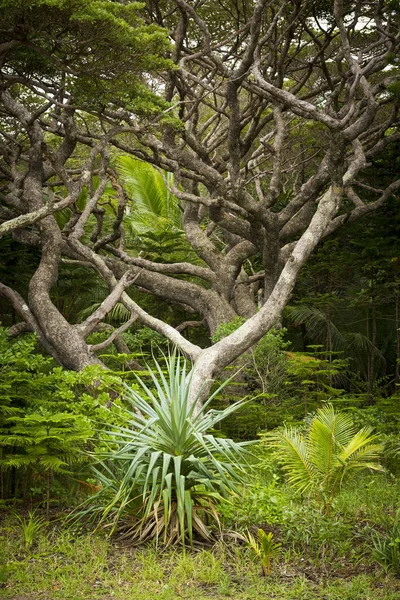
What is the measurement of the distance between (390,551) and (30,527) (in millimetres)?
2554

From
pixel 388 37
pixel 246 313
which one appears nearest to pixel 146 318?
pixel 246 313

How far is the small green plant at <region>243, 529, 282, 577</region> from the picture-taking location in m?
4.64

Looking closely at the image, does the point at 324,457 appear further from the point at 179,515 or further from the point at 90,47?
the point at 90,47

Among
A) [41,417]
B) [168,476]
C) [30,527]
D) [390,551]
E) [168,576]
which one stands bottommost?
[168,576]

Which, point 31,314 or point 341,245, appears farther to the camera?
point 341,245

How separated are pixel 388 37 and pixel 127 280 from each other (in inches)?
203

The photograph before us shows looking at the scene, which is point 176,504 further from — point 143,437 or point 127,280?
point 127,280

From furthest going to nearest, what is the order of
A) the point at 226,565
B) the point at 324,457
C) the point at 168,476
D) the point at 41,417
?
the point at 324,457 < the point at 41,417 < the point at 168,476 < the point at 226,565

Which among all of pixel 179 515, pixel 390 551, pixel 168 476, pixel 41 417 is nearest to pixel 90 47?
pixel 41 417

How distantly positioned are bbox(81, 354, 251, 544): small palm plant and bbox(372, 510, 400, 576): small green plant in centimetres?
109

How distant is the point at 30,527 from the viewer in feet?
17.1

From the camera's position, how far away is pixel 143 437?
5418 millimetres

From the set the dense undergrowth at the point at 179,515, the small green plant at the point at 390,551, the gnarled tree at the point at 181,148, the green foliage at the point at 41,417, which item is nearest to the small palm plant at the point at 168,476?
the dense undergrowth at the point at 179,515

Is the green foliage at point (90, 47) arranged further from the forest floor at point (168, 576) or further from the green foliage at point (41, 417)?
the forest floor at point (168, 576)
